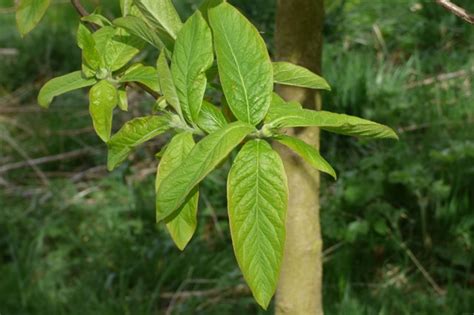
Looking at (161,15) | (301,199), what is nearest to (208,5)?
(161,15)

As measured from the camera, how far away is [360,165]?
296 centimetres

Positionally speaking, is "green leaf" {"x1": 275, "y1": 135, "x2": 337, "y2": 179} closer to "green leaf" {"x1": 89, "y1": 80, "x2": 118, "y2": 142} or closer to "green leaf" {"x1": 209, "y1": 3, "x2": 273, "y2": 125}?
"green leaf" {"x1": 209, "y1": 3, "x2": 273, "y2": 125}

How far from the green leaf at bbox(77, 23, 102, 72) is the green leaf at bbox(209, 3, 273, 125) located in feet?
0.72

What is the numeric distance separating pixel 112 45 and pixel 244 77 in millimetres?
261

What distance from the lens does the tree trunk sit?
1.62 meters

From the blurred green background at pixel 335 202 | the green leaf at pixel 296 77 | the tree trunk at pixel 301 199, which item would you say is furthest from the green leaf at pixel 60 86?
the blurred green background at pixel 335 202

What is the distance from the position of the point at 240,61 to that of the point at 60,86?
0.30 m

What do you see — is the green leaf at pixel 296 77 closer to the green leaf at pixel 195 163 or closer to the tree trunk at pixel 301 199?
the green leaf at pixel 195 163

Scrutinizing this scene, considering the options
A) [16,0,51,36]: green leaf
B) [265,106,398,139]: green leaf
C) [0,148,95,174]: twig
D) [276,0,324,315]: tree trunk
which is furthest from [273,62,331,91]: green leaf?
[0,148,95,174]: twig

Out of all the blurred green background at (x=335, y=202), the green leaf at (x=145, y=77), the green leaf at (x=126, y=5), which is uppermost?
the green leaf at (x=126, y=5)

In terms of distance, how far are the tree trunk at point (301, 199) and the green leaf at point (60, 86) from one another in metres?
0.55

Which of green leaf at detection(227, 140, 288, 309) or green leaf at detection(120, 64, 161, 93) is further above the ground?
green leaf at detection(120, 64, 161, 93)

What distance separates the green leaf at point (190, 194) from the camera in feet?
3.36

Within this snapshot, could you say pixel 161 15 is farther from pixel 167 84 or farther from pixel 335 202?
pixel 335 202
